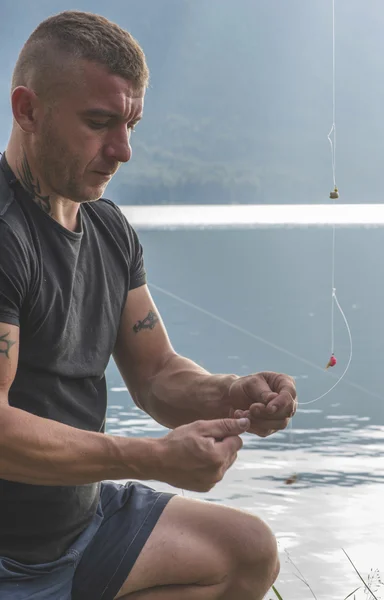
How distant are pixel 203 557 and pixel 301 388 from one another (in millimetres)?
4828

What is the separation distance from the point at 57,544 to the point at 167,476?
0.31 metres

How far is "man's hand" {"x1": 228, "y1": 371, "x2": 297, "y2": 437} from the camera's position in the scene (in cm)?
215

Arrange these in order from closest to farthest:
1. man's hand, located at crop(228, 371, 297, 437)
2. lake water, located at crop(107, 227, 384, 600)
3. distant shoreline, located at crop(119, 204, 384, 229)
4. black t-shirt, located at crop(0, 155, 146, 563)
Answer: black t-shirt, located at crop(0, 155, 146, 563), man's hand, located at crop(228, 371, 297, 437), lake water, located at crop(107, 227, 384, 600), distant shoreline, located at crop(119, 204, 384, 229)

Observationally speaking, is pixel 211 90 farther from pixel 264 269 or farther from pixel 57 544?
pixel 57 544

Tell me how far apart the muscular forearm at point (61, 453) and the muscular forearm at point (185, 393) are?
1.29 feet

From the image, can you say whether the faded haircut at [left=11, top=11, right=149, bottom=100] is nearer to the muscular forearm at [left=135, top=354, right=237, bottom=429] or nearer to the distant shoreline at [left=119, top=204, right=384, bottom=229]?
the muscular forearm at [left=135, top=354, right=237, bottom=429]

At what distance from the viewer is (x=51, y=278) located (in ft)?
6.79

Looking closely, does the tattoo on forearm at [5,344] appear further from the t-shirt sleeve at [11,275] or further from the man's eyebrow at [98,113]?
the man's eyebrow at [98,113]

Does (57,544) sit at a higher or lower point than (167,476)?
lower

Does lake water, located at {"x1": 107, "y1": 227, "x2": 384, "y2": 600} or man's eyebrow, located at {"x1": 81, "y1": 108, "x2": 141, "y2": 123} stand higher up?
man's eyebrow, located at {"x1": 81, "y1": 108, "x2": 141, "y2": 123}

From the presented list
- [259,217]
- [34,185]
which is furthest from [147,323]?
[259,217]

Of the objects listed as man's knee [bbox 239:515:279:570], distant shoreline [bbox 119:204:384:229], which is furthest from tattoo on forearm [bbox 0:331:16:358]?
distant shoreline [bbox 119:204:384:229]

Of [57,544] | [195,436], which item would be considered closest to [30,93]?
[195,436]

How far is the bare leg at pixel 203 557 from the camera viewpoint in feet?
7.23
